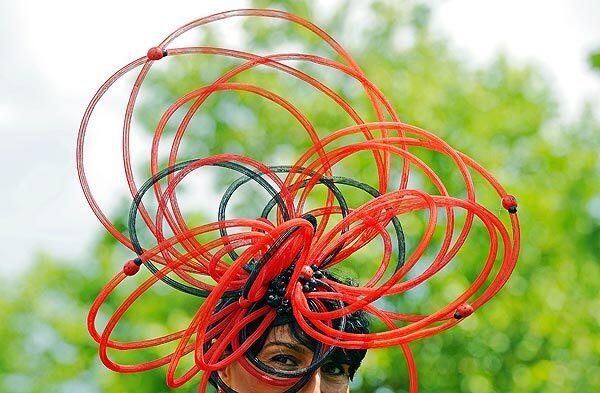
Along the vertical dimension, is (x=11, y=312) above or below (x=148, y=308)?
below

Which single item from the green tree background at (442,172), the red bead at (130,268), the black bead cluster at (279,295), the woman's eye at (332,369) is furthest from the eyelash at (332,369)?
the green tree background at (442,172)

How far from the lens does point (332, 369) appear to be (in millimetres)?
3098

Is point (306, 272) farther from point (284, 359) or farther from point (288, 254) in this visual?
point (284, 359)

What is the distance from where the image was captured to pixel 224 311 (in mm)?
3004

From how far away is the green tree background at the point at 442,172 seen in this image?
42.0 feet

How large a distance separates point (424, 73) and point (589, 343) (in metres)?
A: 5.36

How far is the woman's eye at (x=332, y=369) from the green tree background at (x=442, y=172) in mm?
7924

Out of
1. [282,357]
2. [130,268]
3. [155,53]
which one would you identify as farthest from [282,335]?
[155,53]

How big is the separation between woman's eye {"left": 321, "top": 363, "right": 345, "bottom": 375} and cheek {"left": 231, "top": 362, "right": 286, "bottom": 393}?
21 cm

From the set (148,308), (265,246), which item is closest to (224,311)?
(265,246)

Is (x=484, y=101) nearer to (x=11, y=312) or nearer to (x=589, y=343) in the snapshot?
(x=589, y=343)

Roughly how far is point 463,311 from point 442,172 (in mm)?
10853

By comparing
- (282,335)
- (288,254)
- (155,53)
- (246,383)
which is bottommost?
(246,383)

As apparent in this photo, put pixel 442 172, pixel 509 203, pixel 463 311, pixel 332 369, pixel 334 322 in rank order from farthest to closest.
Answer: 1. pixel 442 172
2. pixel 332 369
3. pixel 334 322
4. pixel 509 203
5. pixel 463 311
